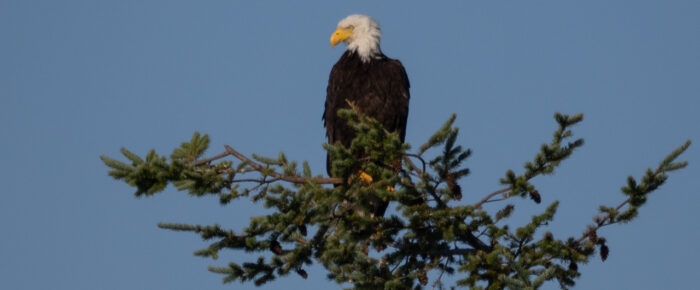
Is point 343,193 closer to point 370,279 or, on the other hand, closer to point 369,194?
point 369,194

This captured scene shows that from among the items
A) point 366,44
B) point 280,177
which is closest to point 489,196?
point 280,177

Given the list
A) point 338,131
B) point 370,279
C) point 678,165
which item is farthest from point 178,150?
point 338,131

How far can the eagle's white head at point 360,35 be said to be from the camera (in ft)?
26.8

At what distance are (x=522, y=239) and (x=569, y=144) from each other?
0.65 metres

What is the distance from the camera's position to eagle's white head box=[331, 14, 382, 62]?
26.8 feet

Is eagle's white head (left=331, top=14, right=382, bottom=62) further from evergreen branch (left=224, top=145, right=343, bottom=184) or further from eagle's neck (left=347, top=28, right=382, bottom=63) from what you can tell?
evergreen branch (left=224, top=145, right=343, bottom=184)

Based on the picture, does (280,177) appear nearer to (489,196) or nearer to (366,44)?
(489,196)

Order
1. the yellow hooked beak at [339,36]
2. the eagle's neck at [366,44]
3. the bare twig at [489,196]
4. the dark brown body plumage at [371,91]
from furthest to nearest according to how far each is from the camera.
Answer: the yellow hooked beak at [339,36], the eagle's neck at [366,44], the dark brown body plumage at [371,91], the bare twig at [489,196]

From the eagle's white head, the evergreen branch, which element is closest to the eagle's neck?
the eagle's white head

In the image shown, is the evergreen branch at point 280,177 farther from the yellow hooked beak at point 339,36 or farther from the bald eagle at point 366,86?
the yellow hooked beak at point 339,36

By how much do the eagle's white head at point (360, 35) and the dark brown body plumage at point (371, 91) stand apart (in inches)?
3.0

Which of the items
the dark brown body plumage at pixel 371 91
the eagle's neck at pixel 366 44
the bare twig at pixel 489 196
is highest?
the eagle's neck at pixel 366 44

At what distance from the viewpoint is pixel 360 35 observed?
27.3 feet

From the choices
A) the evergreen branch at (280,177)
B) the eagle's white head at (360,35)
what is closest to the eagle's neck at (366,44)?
the eagle's white head at (360,35)
